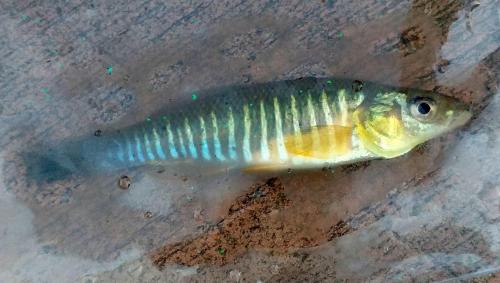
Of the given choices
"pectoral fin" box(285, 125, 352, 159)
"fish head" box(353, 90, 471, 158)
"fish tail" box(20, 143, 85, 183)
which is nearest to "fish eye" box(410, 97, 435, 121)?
"fish head" box(353, 90, 471, 158)

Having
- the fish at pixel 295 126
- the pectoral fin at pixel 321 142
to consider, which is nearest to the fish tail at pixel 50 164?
the fish at pixel 295 126

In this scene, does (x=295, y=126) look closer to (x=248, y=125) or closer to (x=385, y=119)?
(x=248, y=125)

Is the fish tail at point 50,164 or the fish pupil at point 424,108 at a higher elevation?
the fish pupil at point 424,108

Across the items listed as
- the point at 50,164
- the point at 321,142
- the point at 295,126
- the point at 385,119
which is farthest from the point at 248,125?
the point at 50,164

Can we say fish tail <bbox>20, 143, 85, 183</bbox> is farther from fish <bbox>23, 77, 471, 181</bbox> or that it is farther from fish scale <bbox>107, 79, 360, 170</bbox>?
fish scale <bbox>107, 79, 360, 170</bbox>

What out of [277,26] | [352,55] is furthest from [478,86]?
[277,26]

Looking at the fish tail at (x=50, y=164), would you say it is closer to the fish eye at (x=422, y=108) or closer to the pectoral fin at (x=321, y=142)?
the pectoral fin at (x=321, y=142)

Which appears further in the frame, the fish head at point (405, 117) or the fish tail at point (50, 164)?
the fish tail at point (50, 164)
